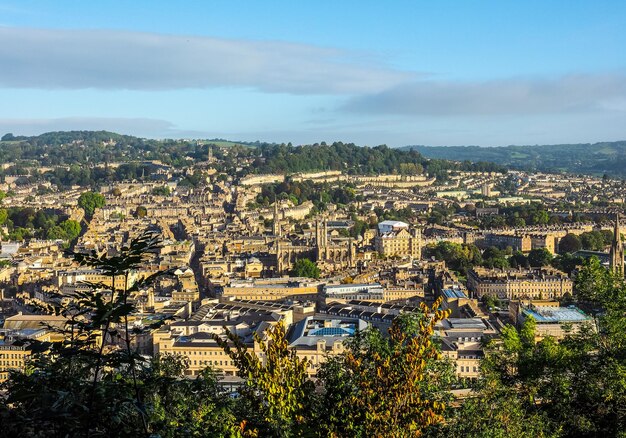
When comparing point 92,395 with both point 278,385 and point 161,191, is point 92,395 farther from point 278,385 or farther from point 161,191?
point 161,191

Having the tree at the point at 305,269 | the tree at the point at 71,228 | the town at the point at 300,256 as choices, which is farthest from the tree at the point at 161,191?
the tree at the point at 305,269

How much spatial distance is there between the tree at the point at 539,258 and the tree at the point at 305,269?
12111 mm

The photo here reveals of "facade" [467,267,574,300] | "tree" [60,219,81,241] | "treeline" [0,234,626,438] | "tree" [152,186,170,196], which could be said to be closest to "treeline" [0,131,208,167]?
"tree" [152,186,170,196]

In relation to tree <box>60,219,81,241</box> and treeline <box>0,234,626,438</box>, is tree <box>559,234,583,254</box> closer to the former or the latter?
tree <box>60,219,81,241</box>

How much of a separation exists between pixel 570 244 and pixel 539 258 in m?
8.06

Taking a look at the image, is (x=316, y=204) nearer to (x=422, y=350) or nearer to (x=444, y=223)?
(x=444, y=223)

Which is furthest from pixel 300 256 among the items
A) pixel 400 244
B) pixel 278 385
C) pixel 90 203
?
pixel 278 385

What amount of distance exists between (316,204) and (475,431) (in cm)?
6034

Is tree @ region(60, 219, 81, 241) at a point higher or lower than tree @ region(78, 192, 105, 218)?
lower

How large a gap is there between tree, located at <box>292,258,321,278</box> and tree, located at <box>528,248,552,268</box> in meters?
12.1

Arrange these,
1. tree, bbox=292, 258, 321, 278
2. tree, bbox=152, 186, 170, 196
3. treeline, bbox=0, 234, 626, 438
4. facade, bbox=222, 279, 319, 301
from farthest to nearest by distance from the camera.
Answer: tree, bbox=152, 186, 170, 196
tree, bbox=292, 258, 321, 278
facade, bbox=222, 279, 319, 301
treeline, bbox=0, 234, 626, 438

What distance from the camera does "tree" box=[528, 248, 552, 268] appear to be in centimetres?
4300

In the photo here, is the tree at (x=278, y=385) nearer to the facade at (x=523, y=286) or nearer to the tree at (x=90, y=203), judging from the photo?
the facade at (x=523, y=286)

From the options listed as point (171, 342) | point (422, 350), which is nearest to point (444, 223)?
point (171, 342)
